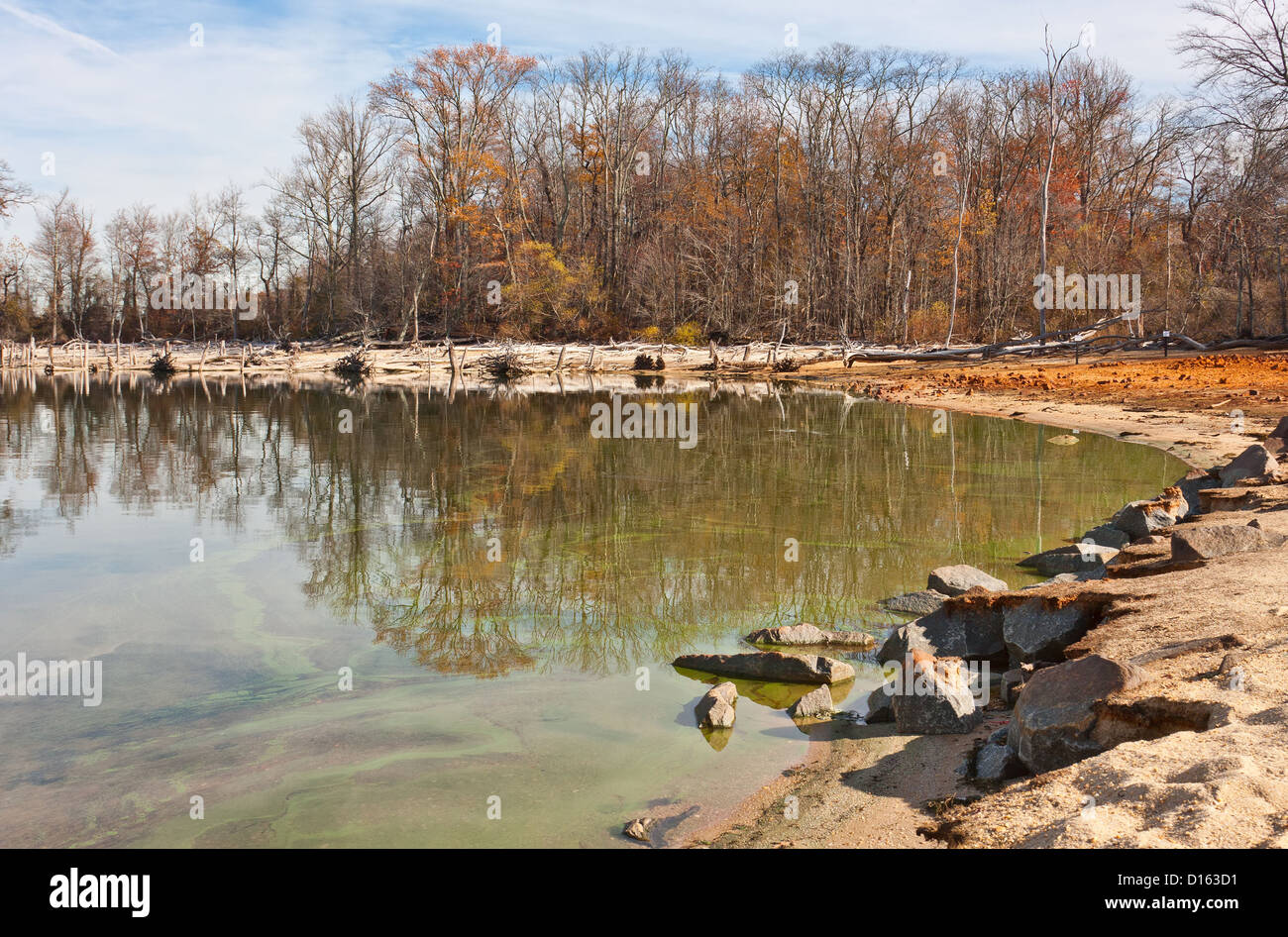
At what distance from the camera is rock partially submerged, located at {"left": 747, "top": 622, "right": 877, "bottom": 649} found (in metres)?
7.39

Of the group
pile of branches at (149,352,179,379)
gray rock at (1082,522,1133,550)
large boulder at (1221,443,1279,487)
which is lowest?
gray rock at (1082,522,1133,550)

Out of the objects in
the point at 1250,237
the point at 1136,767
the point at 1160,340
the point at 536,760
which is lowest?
the point at 536,760

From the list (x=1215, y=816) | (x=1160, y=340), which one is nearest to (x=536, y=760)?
(x=1215, y=816)

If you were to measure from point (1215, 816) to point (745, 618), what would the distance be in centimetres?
507

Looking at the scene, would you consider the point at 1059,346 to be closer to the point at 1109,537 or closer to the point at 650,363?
the point at 650,363

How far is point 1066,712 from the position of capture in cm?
436

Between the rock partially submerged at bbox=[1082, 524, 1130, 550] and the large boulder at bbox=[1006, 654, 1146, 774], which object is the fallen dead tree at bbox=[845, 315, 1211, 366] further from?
the large boulder at bbox=[1006, 654, 1146, 774]

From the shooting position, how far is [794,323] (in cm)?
4972

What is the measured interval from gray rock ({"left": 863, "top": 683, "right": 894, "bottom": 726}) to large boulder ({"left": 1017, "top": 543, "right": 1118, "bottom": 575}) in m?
3.87

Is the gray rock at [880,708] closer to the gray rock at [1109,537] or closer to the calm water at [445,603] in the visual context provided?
the calm water at [445,603]

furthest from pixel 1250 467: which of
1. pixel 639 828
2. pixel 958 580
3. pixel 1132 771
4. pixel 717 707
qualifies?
pixel 639 828

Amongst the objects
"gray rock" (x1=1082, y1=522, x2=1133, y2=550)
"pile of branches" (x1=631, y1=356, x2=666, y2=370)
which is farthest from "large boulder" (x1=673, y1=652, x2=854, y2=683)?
"pile of branches" (x1=631, y1=356, x2=666, y2=370)

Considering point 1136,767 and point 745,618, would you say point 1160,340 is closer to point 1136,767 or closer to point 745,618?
point 745,618
